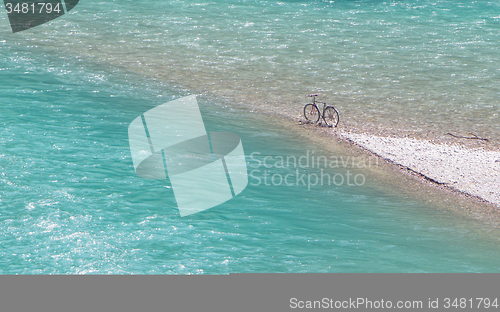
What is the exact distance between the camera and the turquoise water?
16109 mm

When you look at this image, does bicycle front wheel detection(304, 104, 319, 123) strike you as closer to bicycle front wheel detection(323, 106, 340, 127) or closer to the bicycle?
the bicycle

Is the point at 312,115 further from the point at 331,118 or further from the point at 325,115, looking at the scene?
the point at 331,118

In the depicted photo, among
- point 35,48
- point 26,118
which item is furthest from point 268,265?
point 35,48

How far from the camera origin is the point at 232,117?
27922mm

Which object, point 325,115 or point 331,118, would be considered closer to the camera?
point 331,118

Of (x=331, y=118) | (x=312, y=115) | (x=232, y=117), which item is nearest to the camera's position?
(x=331, y=118)

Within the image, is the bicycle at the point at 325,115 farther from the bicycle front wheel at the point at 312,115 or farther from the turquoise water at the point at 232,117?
the turquoise water at the point at 232,117

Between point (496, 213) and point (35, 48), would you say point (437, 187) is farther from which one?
point (35, 48)

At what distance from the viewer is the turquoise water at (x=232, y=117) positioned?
1611 cm

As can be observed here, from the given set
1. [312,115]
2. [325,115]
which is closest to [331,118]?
[325,115]

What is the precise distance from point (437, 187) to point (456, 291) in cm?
908

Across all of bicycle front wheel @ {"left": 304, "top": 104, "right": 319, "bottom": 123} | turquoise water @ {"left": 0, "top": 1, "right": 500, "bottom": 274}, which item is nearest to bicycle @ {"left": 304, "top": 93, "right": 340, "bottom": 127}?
bicycle front wheel @ {"left": 304, "top": 104, "right": 319, "bottom": 123}

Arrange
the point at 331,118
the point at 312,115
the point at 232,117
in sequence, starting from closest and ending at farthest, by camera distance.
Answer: the point at 331,118 → the point at 312,115 → the point at 232,117

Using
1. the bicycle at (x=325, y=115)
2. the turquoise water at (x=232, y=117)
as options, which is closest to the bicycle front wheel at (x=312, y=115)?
the bicycle at (x=325, y=115)
